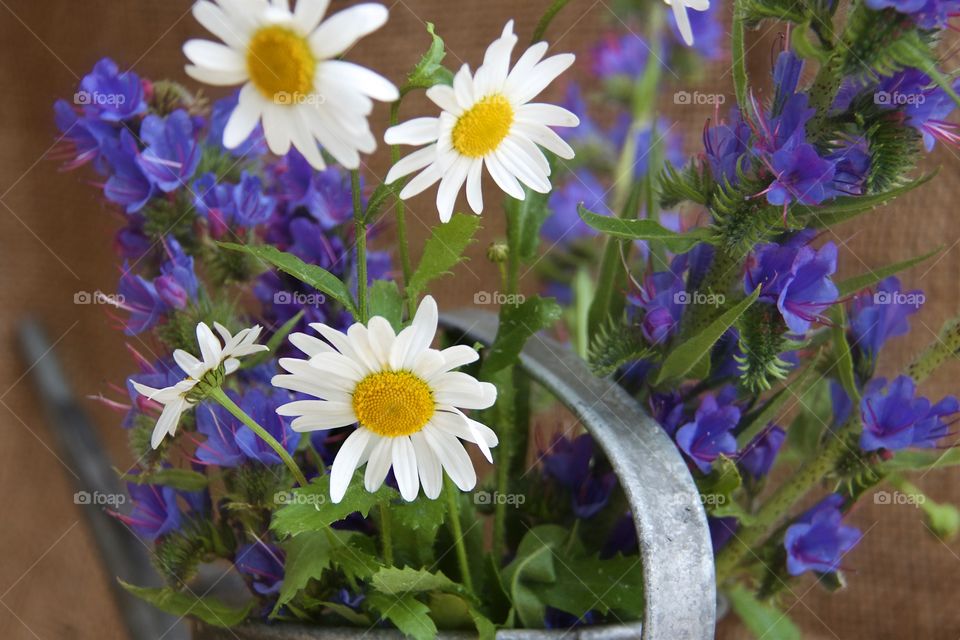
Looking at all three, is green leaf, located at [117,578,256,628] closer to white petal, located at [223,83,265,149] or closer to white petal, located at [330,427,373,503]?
white petal, located at [330,427,373,503]

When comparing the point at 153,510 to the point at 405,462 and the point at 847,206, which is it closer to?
the point at 405,462

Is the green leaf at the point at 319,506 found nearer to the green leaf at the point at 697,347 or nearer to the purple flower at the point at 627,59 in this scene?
the green leaf at the point at 697,347

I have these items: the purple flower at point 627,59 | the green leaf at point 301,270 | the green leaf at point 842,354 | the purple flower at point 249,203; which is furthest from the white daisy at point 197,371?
the purple flower at point 627,59

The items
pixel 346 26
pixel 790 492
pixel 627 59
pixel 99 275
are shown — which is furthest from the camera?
pixel 99 275

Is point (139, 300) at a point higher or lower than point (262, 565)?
higher

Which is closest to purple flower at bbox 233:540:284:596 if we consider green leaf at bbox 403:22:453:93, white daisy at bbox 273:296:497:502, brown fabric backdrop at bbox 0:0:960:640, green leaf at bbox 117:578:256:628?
green leaf at bbox 117:578:256:628

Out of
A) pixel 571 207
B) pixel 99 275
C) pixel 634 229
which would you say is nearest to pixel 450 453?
pixel 634 229

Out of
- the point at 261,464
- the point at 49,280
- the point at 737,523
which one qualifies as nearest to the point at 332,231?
the point at 261,464
